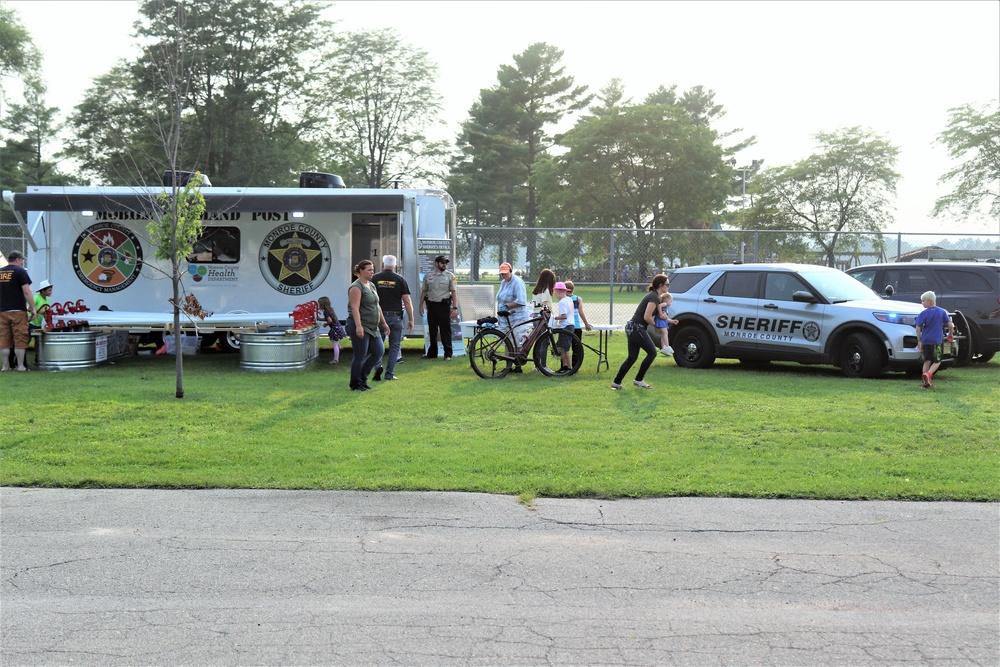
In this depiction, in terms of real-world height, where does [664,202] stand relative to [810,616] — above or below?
above

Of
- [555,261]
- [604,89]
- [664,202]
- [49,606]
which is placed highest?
[604,89]

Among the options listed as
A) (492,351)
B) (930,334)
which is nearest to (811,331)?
(930,334)

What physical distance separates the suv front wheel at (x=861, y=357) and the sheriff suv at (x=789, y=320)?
0.5 inches

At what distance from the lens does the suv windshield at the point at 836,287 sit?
13894mm

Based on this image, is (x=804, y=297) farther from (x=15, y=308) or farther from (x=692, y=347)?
(x=15, y=308)

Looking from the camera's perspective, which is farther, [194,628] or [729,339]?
[729,339]

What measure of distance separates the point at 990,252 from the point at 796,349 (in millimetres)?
11786

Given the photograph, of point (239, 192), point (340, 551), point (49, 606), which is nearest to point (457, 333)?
point (239, 192)

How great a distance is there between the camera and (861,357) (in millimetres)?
13398

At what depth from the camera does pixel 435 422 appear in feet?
32.4

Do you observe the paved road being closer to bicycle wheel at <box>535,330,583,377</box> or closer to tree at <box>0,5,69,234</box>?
bicycle wheel at <box>535,330,583,377</box>

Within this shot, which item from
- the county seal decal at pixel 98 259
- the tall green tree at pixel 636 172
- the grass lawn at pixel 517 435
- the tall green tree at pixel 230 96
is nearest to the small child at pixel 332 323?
the grass lawn at pixel 517 435

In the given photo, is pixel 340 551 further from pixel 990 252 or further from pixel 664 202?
pixel 664 202

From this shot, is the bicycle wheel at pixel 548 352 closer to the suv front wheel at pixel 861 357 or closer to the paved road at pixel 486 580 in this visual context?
the suv front wheel at pixel 861 357
